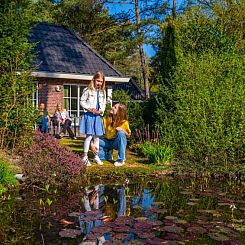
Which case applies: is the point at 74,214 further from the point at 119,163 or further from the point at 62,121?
the point at 62,121

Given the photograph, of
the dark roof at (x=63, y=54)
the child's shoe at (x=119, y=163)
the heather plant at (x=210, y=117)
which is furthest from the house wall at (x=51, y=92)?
the child's shoe at (x=119, y=163)

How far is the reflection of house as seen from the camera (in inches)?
656

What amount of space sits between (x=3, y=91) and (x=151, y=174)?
12.7ft

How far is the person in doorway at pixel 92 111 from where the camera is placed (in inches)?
341

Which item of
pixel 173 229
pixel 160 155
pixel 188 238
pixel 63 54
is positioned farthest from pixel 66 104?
pixel 188 238

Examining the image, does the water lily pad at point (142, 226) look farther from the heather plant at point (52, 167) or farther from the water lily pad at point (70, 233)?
the heather plant at point (52, 167)

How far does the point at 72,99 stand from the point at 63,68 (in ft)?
4.74

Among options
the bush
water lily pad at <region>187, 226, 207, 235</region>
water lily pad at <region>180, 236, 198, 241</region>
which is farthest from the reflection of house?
water lily pad at <region>180, 236, 198, 241</region>

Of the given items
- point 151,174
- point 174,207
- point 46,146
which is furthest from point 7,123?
point 174,207

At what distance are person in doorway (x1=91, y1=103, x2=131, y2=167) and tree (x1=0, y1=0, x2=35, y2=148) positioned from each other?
1.76m

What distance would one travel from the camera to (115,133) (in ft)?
31.2

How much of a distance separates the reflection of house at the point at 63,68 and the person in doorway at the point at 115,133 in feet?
22.3

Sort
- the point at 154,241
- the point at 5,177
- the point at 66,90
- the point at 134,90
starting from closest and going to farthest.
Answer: the point at 154,241
the point at 5,177
the point at 66,90
the point at 134,90

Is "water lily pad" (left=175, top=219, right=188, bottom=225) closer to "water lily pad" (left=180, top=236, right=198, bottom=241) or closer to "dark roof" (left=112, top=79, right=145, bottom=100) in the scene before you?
"water lily pad" (left=180, top=236, right=198, bottom=241)
